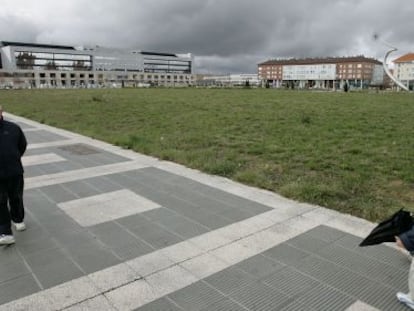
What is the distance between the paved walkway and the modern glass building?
11445 cm

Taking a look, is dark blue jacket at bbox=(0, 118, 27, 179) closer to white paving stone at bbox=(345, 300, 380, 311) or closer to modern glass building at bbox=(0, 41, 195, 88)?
white paving stone at bbox=(345, 300, 380, 311)

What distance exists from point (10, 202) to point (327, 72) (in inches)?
5961

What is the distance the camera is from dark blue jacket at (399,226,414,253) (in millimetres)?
2881

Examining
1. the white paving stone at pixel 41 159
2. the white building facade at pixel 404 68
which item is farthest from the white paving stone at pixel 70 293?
the white building facade at pixel 404 68

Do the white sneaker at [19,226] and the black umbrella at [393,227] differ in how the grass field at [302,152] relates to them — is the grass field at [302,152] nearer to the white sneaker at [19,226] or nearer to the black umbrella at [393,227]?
the black umbrella at [393,227]

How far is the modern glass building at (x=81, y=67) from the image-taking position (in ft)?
389

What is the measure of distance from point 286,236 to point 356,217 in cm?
120

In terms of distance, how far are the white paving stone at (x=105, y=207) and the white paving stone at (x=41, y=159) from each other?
10.6ft

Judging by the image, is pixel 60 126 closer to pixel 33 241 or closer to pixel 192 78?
pixel 33 241

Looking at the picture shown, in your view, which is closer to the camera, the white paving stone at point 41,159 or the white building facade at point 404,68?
the white paving stone at point 41,159

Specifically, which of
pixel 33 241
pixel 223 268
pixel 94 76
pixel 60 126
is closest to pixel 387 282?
pixel 223 268

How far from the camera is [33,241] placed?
4.23m

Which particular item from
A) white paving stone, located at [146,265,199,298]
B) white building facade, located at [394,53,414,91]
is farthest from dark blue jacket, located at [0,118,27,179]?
white building facade, located at [394,53,414,91]

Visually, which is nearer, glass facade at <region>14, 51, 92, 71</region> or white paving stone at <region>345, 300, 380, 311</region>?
white paving stone at <region>345, 300, 380, 311</region>
